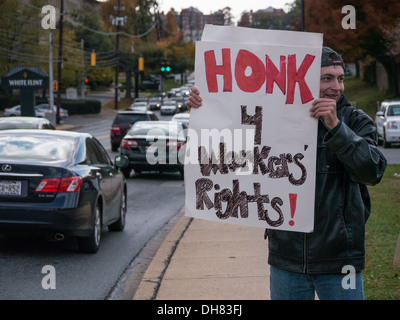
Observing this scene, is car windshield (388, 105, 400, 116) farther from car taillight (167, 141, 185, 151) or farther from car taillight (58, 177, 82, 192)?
car taillight (58, 177, 82, 192)

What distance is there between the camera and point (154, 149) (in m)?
19.2

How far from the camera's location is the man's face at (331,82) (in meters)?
3.83

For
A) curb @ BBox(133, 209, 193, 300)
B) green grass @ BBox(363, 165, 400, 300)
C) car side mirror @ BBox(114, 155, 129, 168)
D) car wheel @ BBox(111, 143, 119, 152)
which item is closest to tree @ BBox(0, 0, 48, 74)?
car wheel @ BBox(111, 143, 119, 152)

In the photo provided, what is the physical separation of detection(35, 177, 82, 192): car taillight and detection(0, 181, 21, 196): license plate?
214mm

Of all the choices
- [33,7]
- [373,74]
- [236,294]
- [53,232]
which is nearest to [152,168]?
[53,232]

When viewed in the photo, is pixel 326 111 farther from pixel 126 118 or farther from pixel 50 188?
pixel 126 118

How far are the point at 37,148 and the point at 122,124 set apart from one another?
65.2ft

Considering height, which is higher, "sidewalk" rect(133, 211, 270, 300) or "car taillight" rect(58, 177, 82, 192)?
"car taillight" rect(58, 177, 82, 192)

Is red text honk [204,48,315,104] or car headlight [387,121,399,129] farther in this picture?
car headlight [387,121,399,129]

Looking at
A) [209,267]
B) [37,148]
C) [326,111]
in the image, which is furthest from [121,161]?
[326,111]

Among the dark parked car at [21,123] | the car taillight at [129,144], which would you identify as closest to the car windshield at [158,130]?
the car taillight at [129,144]

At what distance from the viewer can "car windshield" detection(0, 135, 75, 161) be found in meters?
8.98

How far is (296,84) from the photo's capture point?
12.7 ft
